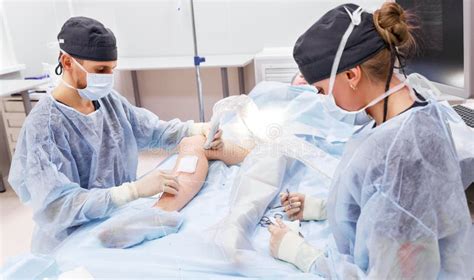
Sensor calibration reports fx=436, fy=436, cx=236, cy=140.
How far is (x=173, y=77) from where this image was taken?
3451mm

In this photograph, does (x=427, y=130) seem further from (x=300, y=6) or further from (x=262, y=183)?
(x=300, y=6)

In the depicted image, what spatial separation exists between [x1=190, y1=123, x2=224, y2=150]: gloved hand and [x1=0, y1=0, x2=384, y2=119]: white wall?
1350 mm

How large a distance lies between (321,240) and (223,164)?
589 millimetres

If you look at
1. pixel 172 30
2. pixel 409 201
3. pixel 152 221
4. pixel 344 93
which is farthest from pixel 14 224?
pixel 409 201

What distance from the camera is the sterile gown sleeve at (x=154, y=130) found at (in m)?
1.71

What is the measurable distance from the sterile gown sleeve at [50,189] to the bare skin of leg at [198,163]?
18 centimetres

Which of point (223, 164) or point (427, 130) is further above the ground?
point (427, 130)

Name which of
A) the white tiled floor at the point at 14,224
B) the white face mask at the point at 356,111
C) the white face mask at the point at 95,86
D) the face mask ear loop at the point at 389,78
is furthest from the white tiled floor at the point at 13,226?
the face mask ear loop at the point at 389,78

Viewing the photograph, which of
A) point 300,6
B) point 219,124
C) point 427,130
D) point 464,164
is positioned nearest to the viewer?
point 427,130

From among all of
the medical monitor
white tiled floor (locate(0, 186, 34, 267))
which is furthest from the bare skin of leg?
white tiled floor (locate(0, 186, 34, 267))

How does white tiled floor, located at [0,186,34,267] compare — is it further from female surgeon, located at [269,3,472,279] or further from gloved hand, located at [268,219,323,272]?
female surgeon, located at [269,3,472,279]

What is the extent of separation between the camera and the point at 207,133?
1.69m

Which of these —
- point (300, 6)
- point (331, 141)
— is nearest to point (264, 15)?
point (300, 6)

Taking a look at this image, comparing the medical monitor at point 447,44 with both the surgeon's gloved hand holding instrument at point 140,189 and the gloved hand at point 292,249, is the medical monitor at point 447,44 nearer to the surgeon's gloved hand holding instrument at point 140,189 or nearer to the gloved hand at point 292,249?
the gloved hand at point 292,249
